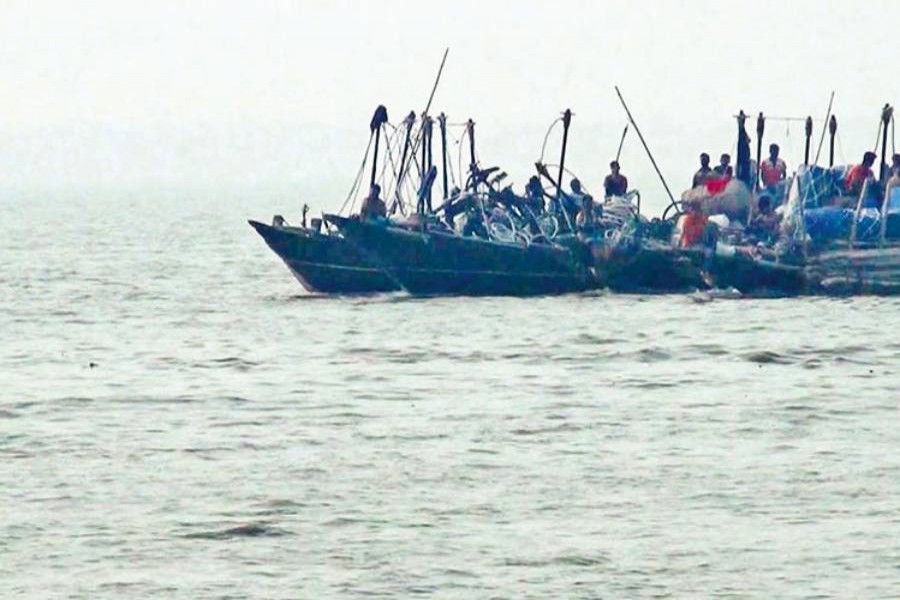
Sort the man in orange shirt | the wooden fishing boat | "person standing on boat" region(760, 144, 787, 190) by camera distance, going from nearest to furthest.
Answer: the man in orange shirt → the wooden fishing boat → "person standing on boat" region(760, 144, 787, 190)

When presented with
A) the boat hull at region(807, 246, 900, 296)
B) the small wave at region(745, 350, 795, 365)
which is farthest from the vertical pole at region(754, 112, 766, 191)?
the small wave at region(745, 350, 795, 365)

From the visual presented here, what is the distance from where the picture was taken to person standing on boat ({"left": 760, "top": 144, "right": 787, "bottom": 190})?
6031 centimetres

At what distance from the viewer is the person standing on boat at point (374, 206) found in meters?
55.7

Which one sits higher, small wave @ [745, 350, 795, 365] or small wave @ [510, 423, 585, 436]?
small wave @ [745, 350, 795, 365]

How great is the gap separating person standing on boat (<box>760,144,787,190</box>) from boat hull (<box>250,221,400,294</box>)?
955cm

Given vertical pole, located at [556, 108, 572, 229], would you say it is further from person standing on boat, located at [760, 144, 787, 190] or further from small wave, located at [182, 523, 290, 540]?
small wave, located at [182, 523, 290, 540]

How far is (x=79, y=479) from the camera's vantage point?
27.7 metres

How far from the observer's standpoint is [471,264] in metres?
55.7

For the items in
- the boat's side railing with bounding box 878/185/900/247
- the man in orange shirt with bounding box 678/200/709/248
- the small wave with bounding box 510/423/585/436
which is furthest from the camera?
the man in orange shirt with bounding box 678/200/709/248

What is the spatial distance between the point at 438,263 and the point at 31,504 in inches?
1192

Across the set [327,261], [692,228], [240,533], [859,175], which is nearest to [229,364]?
[327,261]

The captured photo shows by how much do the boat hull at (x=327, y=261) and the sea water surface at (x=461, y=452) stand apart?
158cm

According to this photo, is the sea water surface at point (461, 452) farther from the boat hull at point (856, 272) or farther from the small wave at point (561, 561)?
the boat hull at point (856, 272)

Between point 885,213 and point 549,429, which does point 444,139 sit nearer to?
point 885,213
